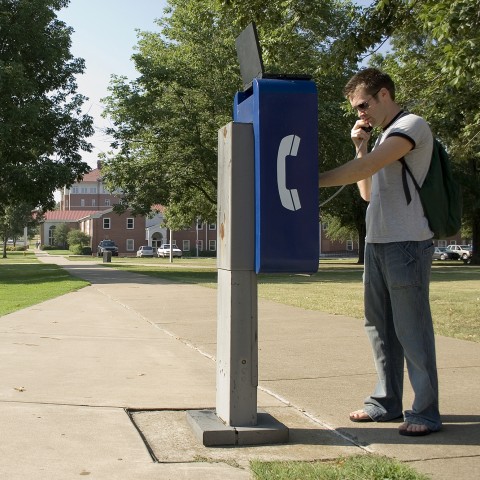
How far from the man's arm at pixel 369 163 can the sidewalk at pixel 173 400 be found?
143cm

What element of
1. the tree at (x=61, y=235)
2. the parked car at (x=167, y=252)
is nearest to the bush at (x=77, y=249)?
the parked car at (x=167, y=252)

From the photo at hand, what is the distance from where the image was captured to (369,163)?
12.7 feet

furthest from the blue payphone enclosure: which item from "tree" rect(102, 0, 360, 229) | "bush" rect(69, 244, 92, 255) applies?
"bush" rect(69, 244, 92, 255)

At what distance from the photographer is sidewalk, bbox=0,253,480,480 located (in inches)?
135

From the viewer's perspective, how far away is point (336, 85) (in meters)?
35.0

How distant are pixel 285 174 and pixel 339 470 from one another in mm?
1527

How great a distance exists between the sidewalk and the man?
199 millimetres

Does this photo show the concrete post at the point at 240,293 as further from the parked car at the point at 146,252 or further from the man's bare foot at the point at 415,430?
the parked car at the point at 146,252

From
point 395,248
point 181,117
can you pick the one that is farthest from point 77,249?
point 395,248

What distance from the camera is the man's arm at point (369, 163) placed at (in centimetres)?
385

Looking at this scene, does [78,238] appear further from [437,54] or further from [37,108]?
[437,54]

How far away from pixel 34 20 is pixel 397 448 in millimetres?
29452

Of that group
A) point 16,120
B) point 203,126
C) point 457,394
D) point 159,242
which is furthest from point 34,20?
point 159,242

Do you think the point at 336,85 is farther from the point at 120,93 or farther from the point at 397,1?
the point at 397,1
